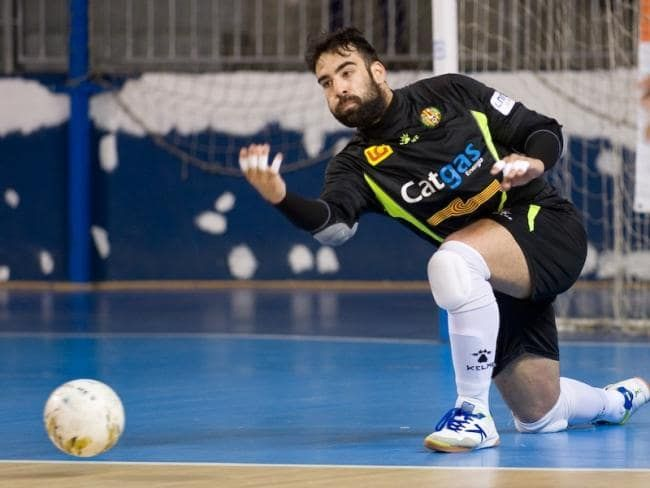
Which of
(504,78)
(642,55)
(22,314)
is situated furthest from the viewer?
(504,78)

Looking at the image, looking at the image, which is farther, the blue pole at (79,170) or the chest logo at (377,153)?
the blue pole at (79,170)

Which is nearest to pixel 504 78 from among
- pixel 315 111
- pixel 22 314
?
pixel 315 111

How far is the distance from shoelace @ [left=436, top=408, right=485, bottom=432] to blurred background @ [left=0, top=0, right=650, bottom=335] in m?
7.27

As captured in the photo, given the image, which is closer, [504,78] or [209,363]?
[209,363]

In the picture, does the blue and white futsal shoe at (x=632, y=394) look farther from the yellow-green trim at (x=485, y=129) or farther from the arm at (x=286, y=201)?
the arm at (x=286, y=201)

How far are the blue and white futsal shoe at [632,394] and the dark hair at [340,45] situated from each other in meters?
1.58

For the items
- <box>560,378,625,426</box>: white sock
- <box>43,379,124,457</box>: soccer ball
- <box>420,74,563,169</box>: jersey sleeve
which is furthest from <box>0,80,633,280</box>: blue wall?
<box>43,379,124,457</box>: soccer ball

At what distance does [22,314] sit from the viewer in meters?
9.92

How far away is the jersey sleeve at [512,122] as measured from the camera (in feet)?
16.2

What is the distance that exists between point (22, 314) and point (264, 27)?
3.82 meters

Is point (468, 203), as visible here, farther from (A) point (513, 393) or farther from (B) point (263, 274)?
(B) point (263, 274)

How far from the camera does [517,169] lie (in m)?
4.43

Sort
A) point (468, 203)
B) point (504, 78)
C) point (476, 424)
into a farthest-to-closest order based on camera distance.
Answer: point (504, 78)
point (468, 203)
point (476, 424)

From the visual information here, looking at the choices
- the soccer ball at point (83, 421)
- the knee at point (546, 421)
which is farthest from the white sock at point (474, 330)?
the soccer ball at point (83, 421)
